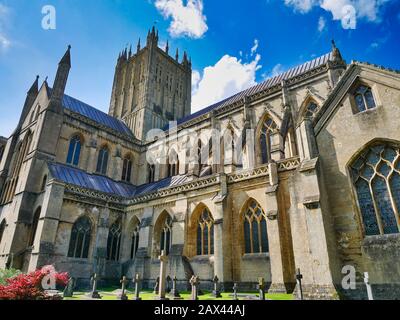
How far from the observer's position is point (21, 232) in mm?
19547

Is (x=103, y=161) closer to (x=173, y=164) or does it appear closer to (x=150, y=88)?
(x=173, y=164)

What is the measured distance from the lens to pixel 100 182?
25906mm

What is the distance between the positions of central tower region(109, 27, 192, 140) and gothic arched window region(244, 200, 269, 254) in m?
23.4

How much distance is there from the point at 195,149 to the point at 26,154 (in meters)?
15.2

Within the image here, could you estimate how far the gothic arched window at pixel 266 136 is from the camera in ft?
72.3

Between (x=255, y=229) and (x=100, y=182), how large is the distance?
53.5ft

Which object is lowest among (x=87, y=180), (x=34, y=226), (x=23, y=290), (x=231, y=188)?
(x=23, y=290)

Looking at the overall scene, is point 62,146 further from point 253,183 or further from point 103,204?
point 253,183

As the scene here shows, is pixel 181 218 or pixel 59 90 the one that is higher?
pixel 59 90

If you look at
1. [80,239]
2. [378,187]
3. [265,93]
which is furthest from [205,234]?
[265,93]

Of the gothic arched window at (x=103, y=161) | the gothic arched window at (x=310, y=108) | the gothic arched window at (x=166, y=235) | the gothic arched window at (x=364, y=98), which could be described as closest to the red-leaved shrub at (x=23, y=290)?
the gothic arched window at (x=166, y=235)

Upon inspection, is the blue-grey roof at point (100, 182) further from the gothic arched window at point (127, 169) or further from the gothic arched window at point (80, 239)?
the gothic arched window at point (80, 239)

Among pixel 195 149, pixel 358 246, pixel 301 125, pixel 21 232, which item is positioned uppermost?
pixel 195 149
